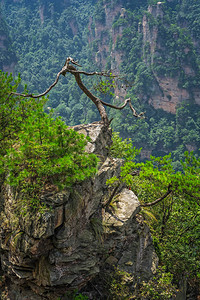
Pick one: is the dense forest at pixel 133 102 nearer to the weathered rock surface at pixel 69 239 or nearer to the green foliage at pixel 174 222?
the green foliage at pixel 174 222

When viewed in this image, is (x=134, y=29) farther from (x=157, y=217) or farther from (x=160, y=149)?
(x=157, y=217)

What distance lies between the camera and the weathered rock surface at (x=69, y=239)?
6062 mm

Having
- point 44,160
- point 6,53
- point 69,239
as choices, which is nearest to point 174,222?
point 69,239

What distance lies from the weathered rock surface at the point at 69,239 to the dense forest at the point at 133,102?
1.53 feet

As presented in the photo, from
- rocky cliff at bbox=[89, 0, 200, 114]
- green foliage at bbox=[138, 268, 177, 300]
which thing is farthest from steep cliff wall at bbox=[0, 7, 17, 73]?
green foliage at bbox=[138, 268, 177, 300]

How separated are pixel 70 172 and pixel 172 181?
3249 millimetres

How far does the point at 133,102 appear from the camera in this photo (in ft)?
245

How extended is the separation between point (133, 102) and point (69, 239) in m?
70.3

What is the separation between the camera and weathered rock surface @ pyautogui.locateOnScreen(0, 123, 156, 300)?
6.06 metres

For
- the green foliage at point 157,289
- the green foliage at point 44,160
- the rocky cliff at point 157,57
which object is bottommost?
the green foliage at point 157,289

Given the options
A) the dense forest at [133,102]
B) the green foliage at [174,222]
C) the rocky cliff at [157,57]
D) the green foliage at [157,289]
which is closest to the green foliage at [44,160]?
the dense forest at [133,102]

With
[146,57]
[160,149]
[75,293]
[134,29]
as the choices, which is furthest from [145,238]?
[134,29]

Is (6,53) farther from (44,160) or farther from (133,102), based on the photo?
(44,160)

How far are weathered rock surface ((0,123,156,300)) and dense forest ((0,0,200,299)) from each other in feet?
1.53
